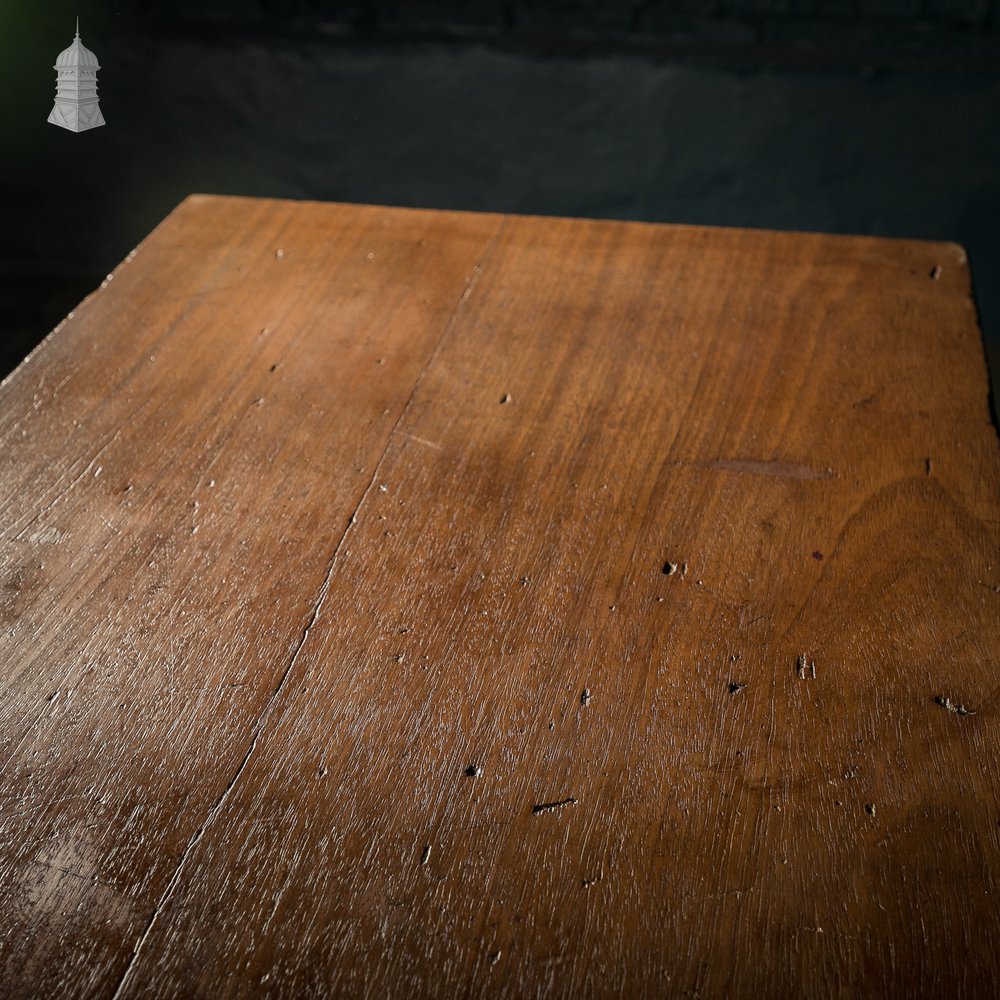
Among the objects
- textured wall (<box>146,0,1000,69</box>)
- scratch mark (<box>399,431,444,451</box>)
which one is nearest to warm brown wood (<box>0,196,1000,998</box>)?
scratch mark (<box>399,431,444,451</box>)

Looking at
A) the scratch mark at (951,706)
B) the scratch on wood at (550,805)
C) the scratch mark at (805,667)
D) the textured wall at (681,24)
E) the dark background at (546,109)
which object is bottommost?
the dark background at (546,109)

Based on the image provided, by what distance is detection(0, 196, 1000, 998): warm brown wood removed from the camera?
53 cm

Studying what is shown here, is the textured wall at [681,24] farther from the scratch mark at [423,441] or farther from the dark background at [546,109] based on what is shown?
the scratch mark at [423,441]

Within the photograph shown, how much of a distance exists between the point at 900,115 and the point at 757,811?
203cm

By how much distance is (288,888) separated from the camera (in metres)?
0.55

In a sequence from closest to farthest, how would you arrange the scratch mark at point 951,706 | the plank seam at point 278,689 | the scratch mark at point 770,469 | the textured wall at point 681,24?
the plank seam at point 278,689
the scratch mark at point 951,706
the scratch mark at point 770,469
the textured wall at point 681,24

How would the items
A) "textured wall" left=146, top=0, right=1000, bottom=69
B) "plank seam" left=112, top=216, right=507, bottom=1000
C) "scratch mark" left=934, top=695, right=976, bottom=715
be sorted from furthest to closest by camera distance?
1. "textured wall" left=146, top=0, right=1000, bottom=69
2. "scratch mark" left=934, top=695, right=976, bottom=715
3. "plank seam" left=112, top=216, right=507, bottom=1000

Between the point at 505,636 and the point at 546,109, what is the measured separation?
1897 mm

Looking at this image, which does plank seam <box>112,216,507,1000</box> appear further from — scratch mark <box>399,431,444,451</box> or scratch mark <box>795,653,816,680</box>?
scratch mark <box>795,653,816,680</box>

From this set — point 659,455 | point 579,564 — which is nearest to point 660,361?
point 659,455

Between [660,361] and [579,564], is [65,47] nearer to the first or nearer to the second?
[660,361]

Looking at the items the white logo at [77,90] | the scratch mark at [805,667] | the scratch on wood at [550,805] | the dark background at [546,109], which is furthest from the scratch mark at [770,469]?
the white logo at [77,90]

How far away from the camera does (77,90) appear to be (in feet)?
7.00

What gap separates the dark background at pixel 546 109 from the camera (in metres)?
2.17
